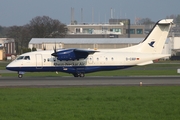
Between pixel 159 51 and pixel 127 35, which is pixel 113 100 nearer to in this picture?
pixel 159 51

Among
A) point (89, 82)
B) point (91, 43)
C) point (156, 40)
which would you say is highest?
point (91, 43)

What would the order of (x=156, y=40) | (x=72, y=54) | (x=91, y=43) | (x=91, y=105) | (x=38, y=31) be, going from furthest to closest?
(x=38, y=31), (x=91, y=43), (x=156, y=40), (x=72, y=54), (x=91, y=105)

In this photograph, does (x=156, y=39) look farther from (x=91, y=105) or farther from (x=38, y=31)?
(x=38, y=31)

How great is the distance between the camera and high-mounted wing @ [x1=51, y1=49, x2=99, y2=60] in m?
45.0

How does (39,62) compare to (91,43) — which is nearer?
(39,62)

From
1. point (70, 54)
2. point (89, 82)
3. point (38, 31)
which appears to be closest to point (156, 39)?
point (70, 54)

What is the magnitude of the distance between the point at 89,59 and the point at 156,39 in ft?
22.3

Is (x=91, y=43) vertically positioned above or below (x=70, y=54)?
above

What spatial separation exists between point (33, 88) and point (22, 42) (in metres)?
115

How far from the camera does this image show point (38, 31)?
135 meters

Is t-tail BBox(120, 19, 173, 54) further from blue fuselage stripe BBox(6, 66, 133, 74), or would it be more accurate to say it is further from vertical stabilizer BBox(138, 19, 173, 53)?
blue fuselage stripe BBox(6, 66, 133, 74)

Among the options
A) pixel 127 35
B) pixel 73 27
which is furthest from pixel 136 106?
pixel 73 27

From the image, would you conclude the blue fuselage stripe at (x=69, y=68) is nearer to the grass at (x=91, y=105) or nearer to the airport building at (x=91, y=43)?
the grass at (x=91, y=105)

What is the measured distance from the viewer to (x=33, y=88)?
1300 inches
